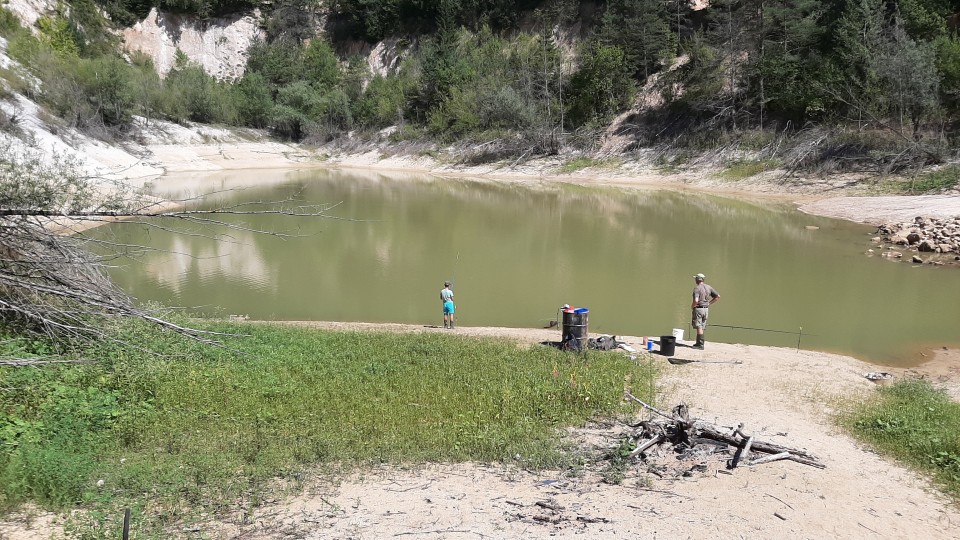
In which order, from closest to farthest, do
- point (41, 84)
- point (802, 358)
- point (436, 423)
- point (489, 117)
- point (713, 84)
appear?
point (436, 423) < point (802, 358) < point (713, 84) < point (41, 84) < point (489, 117)

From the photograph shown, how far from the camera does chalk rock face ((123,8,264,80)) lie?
8806cm

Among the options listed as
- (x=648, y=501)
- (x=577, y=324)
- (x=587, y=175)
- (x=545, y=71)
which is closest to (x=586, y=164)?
(x=587, y=175)

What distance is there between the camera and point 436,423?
317 inches

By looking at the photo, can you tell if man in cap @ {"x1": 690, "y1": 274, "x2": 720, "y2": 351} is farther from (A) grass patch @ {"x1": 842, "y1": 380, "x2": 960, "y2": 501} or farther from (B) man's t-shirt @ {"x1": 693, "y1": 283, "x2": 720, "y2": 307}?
(A) grass patch @ {"x1": 842, "y1": 380, "x2": 960, "y2": 501}

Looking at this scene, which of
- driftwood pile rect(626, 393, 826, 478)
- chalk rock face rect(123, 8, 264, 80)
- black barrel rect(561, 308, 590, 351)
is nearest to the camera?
driftwood pile rect(626, 393, 826, 478)

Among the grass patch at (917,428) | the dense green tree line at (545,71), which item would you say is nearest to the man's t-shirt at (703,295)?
the grass patch at (917,428)

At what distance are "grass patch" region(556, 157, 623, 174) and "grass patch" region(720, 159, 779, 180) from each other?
10138 millimetres

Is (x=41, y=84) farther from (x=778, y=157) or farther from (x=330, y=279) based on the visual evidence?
(x=778, y=157)

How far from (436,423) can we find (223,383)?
309cm

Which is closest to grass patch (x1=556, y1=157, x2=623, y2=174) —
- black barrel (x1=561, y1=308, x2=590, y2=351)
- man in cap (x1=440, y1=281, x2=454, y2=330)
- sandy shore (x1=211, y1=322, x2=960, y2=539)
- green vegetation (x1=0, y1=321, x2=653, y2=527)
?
man in cap (x1=440, y1=281, x2=454, y2=330)

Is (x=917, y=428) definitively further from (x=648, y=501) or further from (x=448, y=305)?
(x=448, y=305)

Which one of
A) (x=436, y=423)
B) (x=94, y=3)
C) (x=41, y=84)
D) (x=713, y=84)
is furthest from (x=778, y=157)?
(x=94, y=3)

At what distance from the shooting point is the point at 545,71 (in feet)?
198

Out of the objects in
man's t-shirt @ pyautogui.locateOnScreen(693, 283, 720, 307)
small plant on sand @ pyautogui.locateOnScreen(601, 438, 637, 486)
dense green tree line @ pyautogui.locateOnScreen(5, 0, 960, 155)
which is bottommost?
small plant on sand @ pyautogui.locateOnScreen(601, 438, 637, 486)
